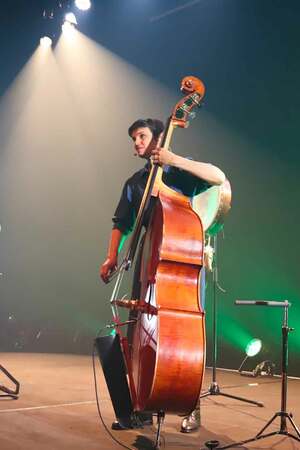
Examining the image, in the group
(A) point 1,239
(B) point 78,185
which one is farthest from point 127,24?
(A) point 1,239

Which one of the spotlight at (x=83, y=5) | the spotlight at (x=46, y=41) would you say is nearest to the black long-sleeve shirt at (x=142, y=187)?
the spotlight at (x=83, y=5)

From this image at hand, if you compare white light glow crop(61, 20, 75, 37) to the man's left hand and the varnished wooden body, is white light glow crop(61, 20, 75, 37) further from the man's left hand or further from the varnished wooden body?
the varnished wooden body

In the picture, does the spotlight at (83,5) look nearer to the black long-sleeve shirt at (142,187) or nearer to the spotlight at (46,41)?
the spotlight at (46,41)

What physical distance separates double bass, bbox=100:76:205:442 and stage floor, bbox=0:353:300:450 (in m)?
0.49

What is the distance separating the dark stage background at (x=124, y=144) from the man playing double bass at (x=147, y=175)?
125 inches

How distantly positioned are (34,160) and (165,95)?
6.89ft

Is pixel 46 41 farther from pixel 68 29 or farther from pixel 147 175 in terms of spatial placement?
pixel 147 175

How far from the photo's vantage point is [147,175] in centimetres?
279

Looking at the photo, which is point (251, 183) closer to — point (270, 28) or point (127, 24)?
point (270, 28)

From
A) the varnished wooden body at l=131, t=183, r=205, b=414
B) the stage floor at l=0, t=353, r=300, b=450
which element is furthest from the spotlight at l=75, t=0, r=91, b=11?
the varnished wooden body at l=131, t=183, r=205, b=414

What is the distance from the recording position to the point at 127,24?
23.6 ft

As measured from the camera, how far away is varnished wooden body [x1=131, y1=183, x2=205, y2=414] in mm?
2018

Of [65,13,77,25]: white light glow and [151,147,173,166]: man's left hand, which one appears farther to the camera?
[65,13,77,25]: white light glow

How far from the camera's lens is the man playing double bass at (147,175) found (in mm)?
2416
